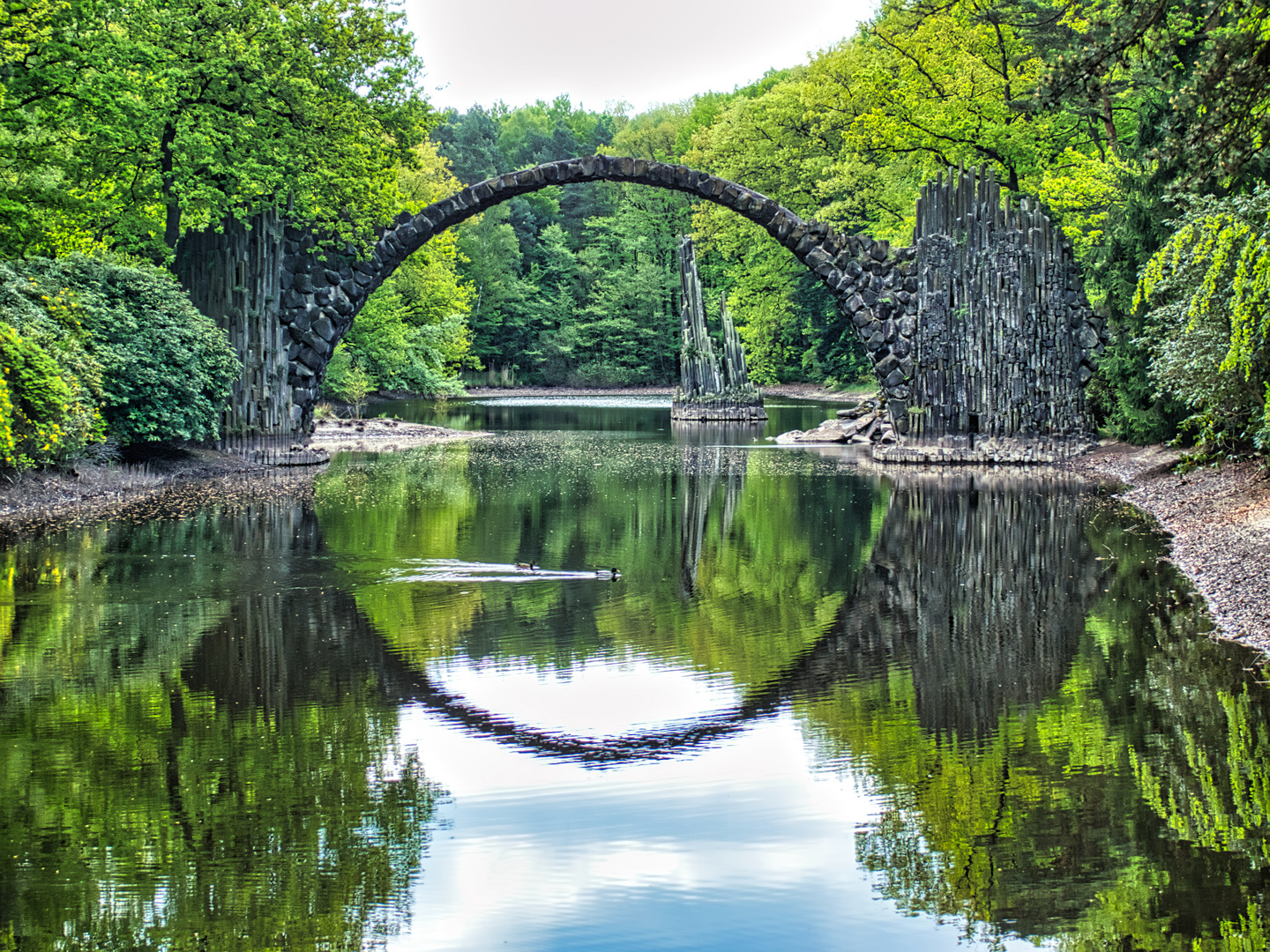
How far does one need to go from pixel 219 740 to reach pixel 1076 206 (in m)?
22.0

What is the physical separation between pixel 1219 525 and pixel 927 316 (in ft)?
32.8

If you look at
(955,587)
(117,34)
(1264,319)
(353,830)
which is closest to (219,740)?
(353,830)

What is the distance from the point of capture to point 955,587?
456 inches

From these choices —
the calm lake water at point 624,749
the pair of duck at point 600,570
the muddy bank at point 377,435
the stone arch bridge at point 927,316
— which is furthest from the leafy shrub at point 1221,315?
the muddy bank at point 377,435

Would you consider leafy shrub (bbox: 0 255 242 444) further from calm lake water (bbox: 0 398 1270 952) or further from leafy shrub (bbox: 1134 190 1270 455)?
leafy shrub (bbox: 1134 190 1270 455)

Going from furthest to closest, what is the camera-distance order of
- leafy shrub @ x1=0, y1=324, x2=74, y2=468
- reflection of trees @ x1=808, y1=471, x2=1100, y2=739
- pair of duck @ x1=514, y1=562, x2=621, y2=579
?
1. leafy shrub @ x1=0, y1=324, x2=74, y2=468
2. pair of duck @ x1=514, y1=562, x2=621, y2=579
3. reflection of trees @ x1=808, y1=471, x2=1100, y2=739

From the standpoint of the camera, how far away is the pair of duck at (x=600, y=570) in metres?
12.2

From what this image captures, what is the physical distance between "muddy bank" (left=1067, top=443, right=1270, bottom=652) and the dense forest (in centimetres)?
60

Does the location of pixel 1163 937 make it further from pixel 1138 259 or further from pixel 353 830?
pixel 1138 259

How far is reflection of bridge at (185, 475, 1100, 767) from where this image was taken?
7.37 meters

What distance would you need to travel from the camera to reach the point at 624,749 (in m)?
6.99

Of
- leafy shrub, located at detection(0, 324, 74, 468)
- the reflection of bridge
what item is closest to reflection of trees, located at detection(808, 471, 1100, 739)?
the reflection of bridge

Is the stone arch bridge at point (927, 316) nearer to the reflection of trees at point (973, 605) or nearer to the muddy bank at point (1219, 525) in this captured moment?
the muddy bank at point (1219, 525)

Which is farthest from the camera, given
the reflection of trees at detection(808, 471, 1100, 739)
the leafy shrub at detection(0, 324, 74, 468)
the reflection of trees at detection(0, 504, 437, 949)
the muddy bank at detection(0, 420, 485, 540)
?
the muddy bank at detection(0, 420, 485, 540)
